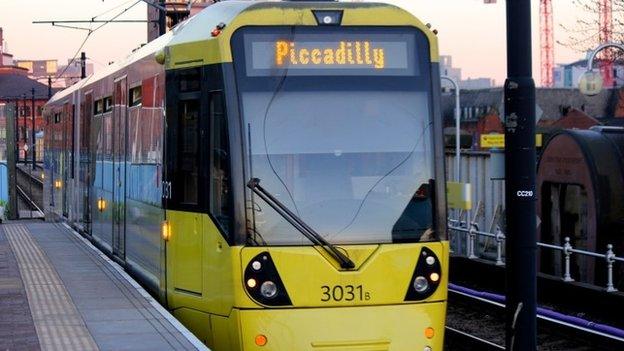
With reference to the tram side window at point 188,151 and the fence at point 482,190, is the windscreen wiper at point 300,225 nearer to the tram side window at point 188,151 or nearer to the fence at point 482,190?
the tram side window at point 188,151

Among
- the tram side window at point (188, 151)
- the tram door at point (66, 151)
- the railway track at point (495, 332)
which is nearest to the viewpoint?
the tram side window at point (188, 151)

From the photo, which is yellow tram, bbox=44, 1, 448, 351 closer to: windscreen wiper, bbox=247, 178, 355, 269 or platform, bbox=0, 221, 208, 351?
windscreen wiper, bbox=247, 178, 355, 269

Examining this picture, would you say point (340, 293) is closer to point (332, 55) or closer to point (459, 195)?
point (459, 195)

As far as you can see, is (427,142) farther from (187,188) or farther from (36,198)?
(36,198)

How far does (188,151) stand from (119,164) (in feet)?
16.4

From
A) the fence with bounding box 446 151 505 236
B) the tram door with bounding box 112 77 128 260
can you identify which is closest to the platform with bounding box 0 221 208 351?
the tram door with bounding box 112 77 128 260

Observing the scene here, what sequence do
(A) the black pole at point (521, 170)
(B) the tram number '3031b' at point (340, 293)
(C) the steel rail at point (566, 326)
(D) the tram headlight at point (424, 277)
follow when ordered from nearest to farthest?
1. (B) the tram number '3031b' at point (340, 293)
2. (D) the tram headlight at point (424, 277)
3. (A) the black pole at point (521, 170)
4. (C) the steel rail at point (566, 326)

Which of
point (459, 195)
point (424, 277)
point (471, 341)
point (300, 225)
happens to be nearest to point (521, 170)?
point (459, 195)

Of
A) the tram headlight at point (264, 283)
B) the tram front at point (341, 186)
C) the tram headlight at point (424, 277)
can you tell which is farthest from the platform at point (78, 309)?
A: the tram headlight at point (424, 277)

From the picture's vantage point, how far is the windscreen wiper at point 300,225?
881 cm

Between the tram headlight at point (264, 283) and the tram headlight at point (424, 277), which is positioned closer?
the tram headlight at point (264, 283)

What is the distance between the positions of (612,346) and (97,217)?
886 centimetres

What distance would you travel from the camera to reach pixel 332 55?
9.29 meters

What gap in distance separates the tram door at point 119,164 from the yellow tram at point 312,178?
418cm
